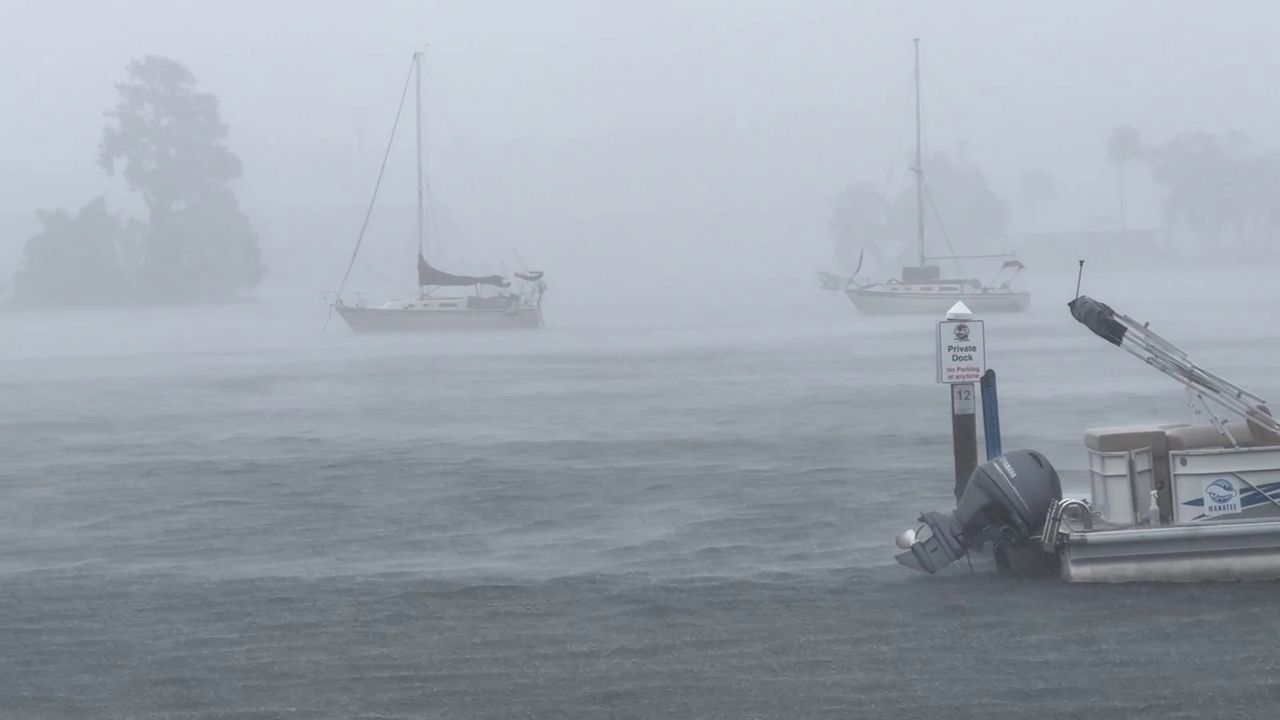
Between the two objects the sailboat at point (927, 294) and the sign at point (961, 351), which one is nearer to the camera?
the sign at point (961, 351)

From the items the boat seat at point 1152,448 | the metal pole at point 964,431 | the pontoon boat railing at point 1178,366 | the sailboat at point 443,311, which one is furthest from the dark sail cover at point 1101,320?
the sailboat at point 443,311

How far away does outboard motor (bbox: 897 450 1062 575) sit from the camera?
10.7 m

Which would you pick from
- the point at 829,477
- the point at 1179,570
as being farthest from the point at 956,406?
the point at 829,477

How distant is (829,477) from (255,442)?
9563 mm

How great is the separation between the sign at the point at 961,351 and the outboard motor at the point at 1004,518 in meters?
1.56

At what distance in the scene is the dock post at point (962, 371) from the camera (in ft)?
41.1

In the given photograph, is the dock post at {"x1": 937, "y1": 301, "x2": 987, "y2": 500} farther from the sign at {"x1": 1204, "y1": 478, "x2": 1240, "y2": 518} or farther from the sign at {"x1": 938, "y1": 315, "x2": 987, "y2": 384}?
the sign at {"x1": 1204, "y1": 478, "x2": 1240, "y2": 518}

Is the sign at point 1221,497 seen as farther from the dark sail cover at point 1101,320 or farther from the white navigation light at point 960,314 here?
the white navigation light at point 960,314

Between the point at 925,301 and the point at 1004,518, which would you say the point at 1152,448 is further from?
the point at 925,301

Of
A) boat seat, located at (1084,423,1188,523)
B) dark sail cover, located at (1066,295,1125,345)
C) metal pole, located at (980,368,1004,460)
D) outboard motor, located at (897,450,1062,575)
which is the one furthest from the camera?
metal pole, located at (980,368,1004,460)

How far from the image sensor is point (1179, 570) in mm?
10422

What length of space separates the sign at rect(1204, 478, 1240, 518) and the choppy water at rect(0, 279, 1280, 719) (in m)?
0.54

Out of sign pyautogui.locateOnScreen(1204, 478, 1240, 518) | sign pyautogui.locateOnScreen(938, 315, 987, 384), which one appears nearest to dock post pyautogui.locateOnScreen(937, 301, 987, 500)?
sign pyautogui.locateOnScreen(938, 315, 987, 384)

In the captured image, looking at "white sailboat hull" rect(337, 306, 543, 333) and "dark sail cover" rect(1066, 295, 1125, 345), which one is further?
"white sailboat hull" rect(337, 306, 543, 333)
